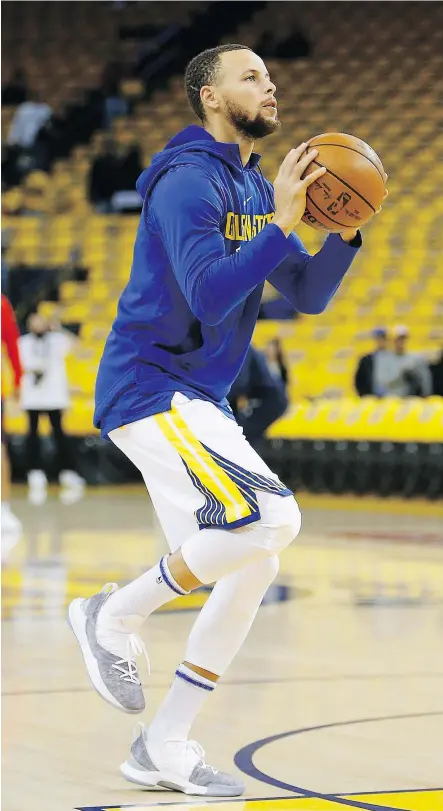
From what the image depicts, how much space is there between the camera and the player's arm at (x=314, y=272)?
4.39 metres

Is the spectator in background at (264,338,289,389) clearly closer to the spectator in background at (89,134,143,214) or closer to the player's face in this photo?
the spectator in background at (89,134,143,214)

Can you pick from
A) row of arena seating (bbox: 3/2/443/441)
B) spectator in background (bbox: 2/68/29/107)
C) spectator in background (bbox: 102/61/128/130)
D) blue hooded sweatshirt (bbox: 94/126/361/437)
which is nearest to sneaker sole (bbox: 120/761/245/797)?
blue hooded sweatshirt (bbox: 94/126/361/437)

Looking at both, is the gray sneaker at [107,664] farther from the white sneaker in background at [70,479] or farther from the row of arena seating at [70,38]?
the row of arena seating at [70,38]

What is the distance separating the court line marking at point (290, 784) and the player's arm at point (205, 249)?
3.99 ft

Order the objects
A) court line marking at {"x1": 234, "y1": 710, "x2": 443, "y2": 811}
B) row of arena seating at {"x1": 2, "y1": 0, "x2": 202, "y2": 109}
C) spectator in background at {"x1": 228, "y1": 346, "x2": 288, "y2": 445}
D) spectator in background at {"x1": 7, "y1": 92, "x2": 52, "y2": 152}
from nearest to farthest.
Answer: court line marking at {"x1": 234, "y1": 710, "x2": 443, "y2": 811} < spectator in background at {"x1": 228, "y1": 346, "x2": 288, "y2": 445} < spectator in background at {"x1": 7, "y1": 92, "x2": 52, "y2": 152} < row of arena seating at {"x1": 2, "y1": 0, "x2": 202, "y2": 109}

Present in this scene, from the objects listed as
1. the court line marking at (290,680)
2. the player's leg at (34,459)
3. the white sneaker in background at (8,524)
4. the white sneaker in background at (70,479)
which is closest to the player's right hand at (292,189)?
the court line marking at (290,680)

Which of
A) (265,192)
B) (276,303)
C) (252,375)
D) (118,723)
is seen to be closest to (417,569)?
(252,375)

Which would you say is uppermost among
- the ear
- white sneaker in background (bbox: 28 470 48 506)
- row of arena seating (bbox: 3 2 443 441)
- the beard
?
the ear

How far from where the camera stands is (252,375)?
10328 mm

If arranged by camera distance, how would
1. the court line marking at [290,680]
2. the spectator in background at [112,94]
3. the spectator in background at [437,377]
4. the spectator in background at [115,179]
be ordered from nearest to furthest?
1. the court line marking at [290,680]
2. the spectator in background at [437,377]
3. the spectator in background at [115,179]
4. the spectator in background at [112,94]

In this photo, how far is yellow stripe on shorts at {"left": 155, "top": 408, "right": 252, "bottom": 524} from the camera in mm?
4035

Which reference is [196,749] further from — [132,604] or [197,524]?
[197,524]

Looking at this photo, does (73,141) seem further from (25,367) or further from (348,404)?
(348,404)

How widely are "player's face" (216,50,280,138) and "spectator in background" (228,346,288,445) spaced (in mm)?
5859
